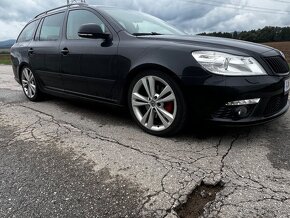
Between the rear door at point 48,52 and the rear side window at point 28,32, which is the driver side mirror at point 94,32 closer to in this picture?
the rear door at point 48,52

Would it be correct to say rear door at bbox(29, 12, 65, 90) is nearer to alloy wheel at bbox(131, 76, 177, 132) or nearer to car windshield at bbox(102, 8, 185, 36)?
car windshield at bbox(102, 8, 185, 36)

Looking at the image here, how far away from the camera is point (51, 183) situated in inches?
92.9

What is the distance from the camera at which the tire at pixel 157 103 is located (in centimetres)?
305

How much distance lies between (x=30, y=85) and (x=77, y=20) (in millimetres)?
1765

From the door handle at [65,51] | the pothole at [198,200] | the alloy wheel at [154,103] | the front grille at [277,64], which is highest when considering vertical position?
the front grille at [277,64]

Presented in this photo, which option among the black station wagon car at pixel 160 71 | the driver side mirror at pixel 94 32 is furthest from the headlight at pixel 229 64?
the driver side mirror at pixel 94 32

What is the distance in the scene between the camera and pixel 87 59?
12.5 feet

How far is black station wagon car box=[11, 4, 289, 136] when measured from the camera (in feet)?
9.30

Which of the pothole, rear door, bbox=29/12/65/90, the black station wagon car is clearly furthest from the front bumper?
rear door, bbox=29/12/65/90

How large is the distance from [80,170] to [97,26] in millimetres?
1789

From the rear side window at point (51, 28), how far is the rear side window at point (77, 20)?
0.79 feet

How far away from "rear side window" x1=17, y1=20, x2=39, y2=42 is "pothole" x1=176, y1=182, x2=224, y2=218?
4.40 m

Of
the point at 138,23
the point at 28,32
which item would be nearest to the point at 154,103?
the point at 138,23

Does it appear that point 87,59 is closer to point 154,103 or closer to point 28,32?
point 154,103
